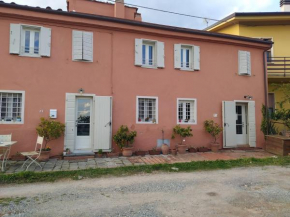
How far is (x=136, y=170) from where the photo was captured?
20.2 ft

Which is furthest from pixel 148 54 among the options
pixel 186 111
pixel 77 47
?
pixel 186 111

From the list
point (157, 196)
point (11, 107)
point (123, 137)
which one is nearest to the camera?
point (157, 196)

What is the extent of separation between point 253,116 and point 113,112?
264 inches

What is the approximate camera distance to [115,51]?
27.7 feet

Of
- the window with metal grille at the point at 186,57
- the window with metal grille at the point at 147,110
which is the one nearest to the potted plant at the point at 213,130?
the window with metal grille at the point at 147,110

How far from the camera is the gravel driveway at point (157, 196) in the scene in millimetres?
3566

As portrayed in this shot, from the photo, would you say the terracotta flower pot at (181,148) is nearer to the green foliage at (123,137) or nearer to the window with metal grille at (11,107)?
the green foliage at (123,137)

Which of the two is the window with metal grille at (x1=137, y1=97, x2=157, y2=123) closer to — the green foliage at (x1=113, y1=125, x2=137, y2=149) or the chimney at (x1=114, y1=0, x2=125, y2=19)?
the green foliage at (x1=113, y1=125, x2=137, y2=149)

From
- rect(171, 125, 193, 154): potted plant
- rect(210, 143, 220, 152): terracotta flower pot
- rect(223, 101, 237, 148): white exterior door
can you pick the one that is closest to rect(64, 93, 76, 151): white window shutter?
rect(171, 125, 193, 154): potted plant

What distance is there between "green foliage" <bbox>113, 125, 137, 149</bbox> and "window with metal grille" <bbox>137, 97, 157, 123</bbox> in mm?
859

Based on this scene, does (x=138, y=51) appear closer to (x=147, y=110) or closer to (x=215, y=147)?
(x=147, y=110)

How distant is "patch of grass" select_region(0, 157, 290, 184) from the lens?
17.2 ft

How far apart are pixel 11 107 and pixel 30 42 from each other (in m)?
2.42

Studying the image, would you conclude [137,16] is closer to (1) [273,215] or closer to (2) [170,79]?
(2) [170,79]
